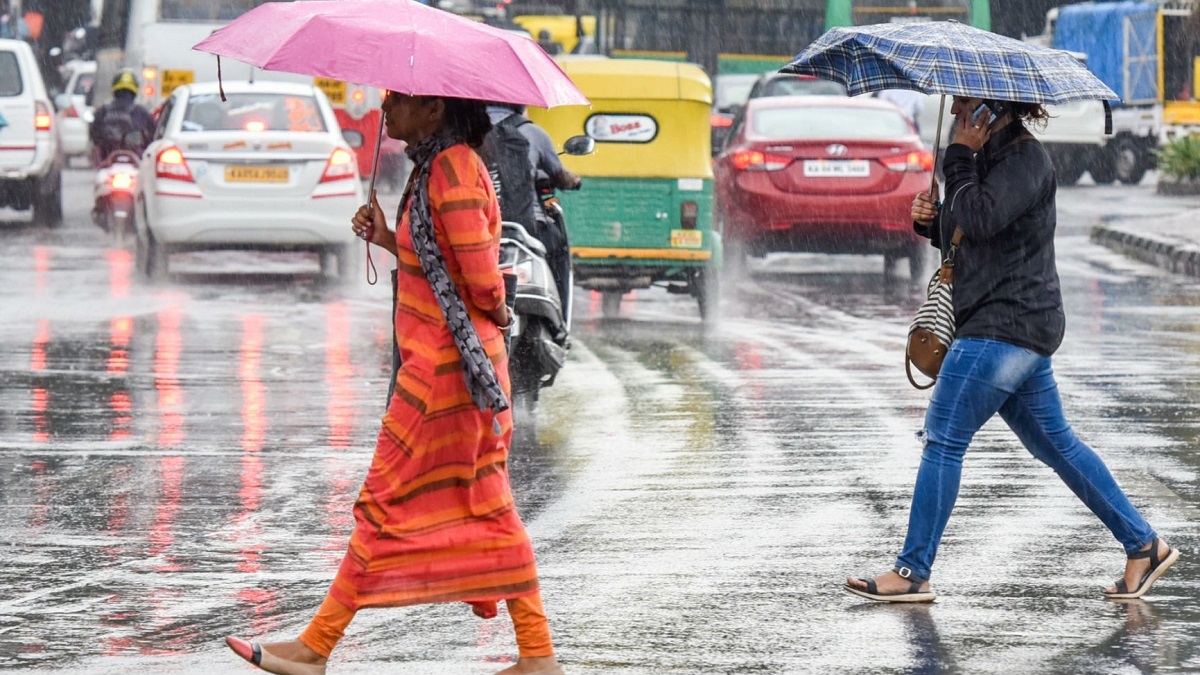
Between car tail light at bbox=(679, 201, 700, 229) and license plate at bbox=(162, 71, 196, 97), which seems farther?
license plate at bbox=(162, 71, 196, 97)

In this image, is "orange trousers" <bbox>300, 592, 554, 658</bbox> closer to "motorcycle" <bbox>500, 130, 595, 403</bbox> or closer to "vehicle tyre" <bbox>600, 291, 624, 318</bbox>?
"motorcycle" <bbox>500, 130, 595, 403</bbox>

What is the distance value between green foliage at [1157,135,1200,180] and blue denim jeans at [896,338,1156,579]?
77.3ft

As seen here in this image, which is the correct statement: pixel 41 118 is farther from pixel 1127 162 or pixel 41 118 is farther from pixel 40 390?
pixel 1127 162

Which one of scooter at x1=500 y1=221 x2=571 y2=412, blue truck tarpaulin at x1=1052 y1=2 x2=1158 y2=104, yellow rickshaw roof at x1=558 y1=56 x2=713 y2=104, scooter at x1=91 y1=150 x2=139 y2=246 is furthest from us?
blue truck tarpaulin at x1=1052 y1=2 x2=1158 y2=104

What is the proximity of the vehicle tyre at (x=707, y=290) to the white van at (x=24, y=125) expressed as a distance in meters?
9.88

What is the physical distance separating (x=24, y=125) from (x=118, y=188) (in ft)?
6.45

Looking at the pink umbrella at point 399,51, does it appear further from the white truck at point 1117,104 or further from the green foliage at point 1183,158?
the white truck at point 1117,104

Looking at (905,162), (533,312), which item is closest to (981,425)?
(533,312)

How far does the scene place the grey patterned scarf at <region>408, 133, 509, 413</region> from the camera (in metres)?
5.37

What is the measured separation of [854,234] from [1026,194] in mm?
11792

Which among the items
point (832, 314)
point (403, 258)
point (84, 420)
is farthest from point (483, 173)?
point (832, 314)

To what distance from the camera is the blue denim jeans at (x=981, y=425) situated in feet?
20.9

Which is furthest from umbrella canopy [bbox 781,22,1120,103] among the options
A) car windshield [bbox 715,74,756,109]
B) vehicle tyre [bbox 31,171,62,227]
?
car windshield [bbox 715,74,756,109]

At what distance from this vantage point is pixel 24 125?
22.5 metres
